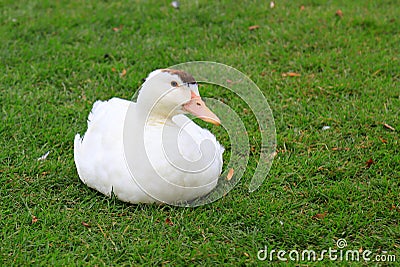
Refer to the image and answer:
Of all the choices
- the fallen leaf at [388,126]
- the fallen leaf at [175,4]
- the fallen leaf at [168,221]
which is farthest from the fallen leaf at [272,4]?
the fallen leaf at [168,221]

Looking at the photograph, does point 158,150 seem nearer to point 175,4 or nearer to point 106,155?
point 106,155

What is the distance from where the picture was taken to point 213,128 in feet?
15.4

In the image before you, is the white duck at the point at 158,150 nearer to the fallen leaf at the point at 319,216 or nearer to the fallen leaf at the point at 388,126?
the fallen leaf at the point at 319,216

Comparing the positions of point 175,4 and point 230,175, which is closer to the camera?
point 230,175

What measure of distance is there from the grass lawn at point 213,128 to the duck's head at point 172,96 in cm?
63

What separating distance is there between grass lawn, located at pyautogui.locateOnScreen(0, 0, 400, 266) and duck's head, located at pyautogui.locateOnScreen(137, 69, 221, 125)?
24.9 inches

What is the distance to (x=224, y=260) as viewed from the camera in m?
3.40

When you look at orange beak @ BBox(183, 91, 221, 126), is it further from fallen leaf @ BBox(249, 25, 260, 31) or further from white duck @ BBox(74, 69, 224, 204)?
fallen leaf @ BBox(249, 25, 260, 31)

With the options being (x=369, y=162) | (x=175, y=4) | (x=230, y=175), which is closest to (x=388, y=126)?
(x=369, y=162)

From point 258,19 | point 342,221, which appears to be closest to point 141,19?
point 258,19

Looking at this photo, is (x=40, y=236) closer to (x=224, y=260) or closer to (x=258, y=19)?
(x=224, y=260)

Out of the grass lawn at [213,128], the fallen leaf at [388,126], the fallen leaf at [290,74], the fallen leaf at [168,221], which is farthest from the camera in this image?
the fallen leaf at [290,74]

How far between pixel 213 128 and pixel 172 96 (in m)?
1.13

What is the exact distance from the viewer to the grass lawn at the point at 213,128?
11.6 ft
